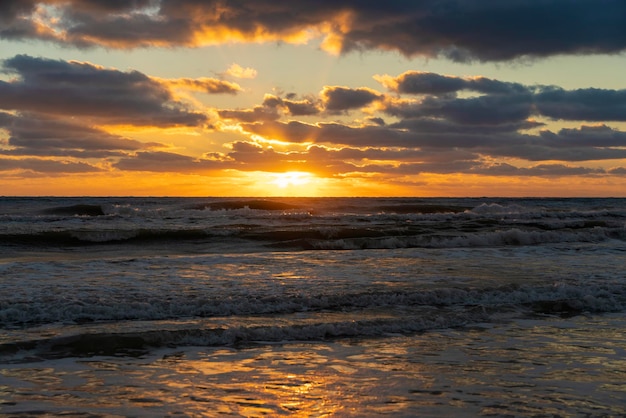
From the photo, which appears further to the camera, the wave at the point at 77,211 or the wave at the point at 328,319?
the wave at the point at 77,211

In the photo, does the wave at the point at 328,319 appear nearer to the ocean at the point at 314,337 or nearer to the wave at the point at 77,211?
the ocean at the point at 314,337

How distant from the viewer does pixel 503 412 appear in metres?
7.00

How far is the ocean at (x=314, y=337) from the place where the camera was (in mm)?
7391

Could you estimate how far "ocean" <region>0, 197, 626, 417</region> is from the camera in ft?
24.2

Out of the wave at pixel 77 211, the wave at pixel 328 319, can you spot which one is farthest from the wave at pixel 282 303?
the wave at pixel 77 211

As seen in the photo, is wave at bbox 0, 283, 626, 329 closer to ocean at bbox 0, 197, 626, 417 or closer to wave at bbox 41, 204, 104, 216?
ocean at bbox 0, 197, 626, 417

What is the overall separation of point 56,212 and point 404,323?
5563 centimetres

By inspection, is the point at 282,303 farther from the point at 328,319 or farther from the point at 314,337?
the point at 314,337

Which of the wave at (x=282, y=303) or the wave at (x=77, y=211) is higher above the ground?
the wave at (x=77, y=211)

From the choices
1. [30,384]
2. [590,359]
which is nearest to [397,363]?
[590,359]

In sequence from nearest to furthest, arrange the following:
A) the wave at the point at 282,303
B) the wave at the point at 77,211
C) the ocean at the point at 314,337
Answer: the ocean at the point at 314,337 < the wave at the point at 282,303 < the wave at the point at 77,211

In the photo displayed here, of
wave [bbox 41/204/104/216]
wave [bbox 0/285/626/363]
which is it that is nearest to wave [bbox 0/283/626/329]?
wave [bbox 0/285/626/363]

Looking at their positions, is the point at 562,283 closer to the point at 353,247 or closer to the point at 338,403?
the point at 338,403

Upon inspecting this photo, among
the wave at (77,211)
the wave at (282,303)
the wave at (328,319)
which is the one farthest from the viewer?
the wave at (77,211)
